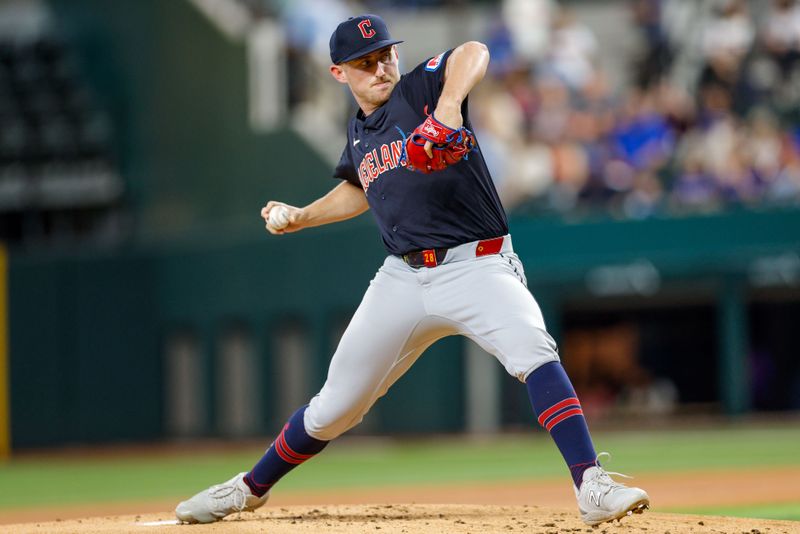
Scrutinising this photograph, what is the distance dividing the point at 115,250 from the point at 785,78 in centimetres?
793

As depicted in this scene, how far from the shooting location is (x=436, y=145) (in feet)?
14.5

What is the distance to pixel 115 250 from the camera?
16.6 m

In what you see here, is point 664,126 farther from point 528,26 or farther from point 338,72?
point 338,72

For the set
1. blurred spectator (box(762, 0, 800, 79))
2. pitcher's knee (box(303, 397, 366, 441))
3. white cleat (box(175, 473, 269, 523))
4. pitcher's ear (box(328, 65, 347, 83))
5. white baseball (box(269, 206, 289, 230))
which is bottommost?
white cleat (box(175, 473, 269, 523))

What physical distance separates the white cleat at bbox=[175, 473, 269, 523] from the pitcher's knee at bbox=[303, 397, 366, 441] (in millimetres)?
374

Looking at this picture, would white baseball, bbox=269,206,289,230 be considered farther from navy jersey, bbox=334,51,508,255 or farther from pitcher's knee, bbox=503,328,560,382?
pitcher's knee, bbox=503,328,560,382

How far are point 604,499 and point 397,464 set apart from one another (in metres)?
7.26

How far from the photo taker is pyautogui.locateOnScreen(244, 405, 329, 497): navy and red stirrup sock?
5297mm

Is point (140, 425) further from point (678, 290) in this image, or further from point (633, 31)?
point (633, 31)

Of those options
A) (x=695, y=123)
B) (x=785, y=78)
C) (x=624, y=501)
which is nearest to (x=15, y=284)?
(x=695, y=123)

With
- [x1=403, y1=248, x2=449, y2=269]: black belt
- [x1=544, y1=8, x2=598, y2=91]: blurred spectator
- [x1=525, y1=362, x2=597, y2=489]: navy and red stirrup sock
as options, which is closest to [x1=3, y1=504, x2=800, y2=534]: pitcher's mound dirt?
[x1=525, y1=362, x2=597, y2=489]: navy and red stirrup sock

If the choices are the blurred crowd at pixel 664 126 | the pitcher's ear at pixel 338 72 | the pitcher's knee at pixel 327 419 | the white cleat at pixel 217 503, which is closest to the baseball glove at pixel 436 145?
the pitcher's ear at pixel 338 72

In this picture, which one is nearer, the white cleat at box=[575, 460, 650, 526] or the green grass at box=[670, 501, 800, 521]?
the white cleat at box=[575, 460, 650, 526]

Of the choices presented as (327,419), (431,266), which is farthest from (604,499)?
(327,419)
